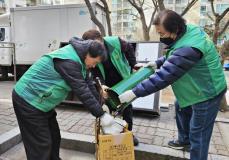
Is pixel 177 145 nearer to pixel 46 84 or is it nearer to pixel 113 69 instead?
pixel 113 69

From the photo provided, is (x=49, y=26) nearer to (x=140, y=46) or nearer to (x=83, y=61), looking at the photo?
(x=140, y=46)

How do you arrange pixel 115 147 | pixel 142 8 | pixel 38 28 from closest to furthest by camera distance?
pixel 115 147
pixel 38 28
pixel 142 8

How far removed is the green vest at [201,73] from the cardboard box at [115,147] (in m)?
0.75

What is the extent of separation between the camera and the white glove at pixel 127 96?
Result: 8.91ft

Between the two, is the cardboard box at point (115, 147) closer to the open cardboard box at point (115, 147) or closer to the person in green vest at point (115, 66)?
the open cardboard box at point (115, 147)

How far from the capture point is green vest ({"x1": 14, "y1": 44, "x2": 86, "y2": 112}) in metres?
2.55

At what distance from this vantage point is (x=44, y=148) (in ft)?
9.14

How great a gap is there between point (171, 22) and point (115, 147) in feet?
4.16

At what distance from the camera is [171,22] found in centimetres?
262

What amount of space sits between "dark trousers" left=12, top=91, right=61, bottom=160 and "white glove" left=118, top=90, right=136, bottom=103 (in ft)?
2.41

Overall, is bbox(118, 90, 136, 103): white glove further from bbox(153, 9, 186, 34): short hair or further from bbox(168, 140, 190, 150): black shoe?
bbox(168, 140, 190, 150): black shoe

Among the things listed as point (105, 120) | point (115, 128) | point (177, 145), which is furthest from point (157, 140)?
point (105, 120)

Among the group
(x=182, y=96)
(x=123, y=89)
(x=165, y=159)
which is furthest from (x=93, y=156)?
(x=182, y=96)

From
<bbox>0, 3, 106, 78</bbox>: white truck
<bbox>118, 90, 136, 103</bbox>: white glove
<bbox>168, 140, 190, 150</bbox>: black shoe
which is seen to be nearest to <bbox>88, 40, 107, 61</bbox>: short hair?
<bbox>118, 90, 136, 103</bbox>: white glove
